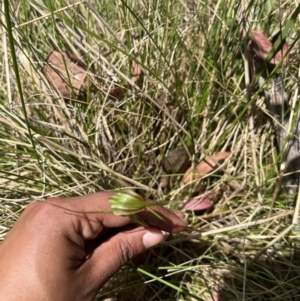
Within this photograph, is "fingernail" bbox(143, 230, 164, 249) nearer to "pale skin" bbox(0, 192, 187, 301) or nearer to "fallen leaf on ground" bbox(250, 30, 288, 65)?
"pale skin" bbox(0, 192, 187, 301)

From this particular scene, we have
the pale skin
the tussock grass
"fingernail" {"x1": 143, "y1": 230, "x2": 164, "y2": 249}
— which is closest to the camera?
the pale skin

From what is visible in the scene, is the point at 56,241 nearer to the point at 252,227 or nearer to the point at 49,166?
the point at 49,166

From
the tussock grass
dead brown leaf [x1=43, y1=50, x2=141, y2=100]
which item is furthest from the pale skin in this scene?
dead brown leaf [x1=43, y1=50, x2=141, y2=100]

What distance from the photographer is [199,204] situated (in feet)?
3.58

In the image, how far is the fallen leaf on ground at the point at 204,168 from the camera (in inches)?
43.4

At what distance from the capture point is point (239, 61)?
1.11 m

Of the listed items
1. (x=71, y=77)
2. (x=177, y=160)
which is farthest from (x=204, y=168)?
(x=71, y=77)

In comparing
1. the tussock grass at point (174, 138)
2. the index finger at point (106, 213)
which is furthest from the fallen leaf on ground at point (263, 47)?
the index finger at point (106, 213)

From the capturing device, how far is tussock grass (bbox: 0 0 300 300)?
3.38ft

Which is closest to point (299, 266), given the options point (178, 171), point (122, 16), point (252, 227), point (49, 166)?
point (252, 227)

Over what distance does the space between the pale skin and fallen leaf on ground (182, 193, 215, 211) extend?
19 cm

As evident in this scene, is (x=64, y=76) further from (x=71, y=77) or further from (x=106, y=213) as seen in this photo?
(x=106, y=213)

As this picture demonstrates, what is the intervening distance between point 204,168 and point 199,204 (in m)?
0.09

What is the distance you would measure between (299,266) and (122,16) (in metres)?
0.73
